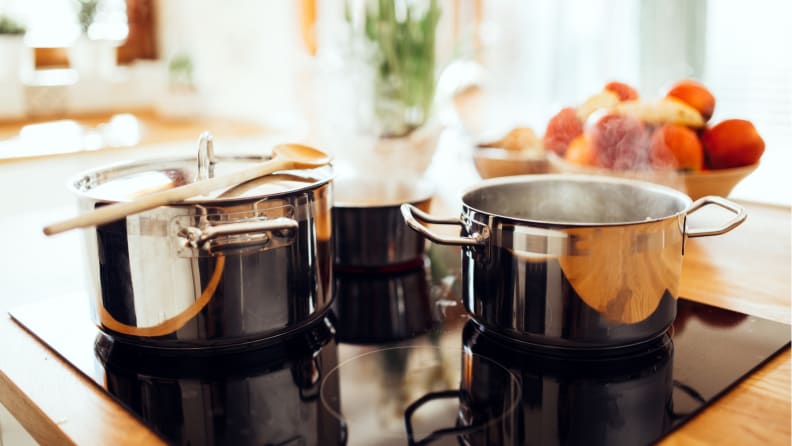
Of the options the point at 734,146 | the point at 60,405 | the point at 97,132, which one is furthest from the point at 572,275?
the point at 97,132

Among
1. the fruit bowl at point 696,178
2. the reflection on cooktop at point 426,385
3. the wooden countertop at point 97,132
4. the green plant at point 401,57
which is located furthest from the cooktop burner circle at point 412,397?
the wooden countertop at point 97,132

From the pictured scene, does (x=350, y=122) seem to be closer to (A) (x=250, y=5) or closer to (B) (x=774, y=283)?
(B) (x=774, y=283)

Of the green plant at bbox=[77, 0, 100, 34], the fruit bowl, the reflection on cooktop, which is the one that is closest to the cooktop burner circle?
the reflection on cooktop

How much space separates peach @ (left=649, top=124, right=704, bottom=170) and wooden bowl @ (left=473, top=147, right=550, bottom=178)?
0.62 ft

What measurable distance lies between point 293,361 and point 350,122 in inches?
35.5

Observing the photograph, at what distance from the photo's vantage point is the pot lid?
575mm

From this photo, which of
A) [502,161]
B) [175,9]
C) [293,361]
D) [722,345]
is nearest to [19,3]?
[175,9]

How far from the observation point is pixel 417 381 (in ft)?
1.79

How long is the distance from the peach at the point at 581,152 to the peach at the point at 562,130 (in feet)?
0.10

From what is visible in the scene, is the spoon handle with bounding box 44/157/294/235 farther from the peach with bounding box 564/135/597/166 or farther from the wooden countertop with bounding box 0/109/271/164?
the wooden countertop with bounding box 0/109/271/164

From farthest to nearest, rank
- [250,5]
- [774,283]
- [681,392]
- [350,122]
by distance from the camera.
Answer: [250,5] < [350,122] < [774,283] < [681,392]

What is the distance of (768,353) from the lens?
588 millimetres

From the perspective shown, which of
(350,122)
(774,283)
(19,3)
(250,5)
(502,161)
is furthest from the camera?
(250,5)

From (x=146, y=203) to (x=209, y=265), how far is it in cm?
7
